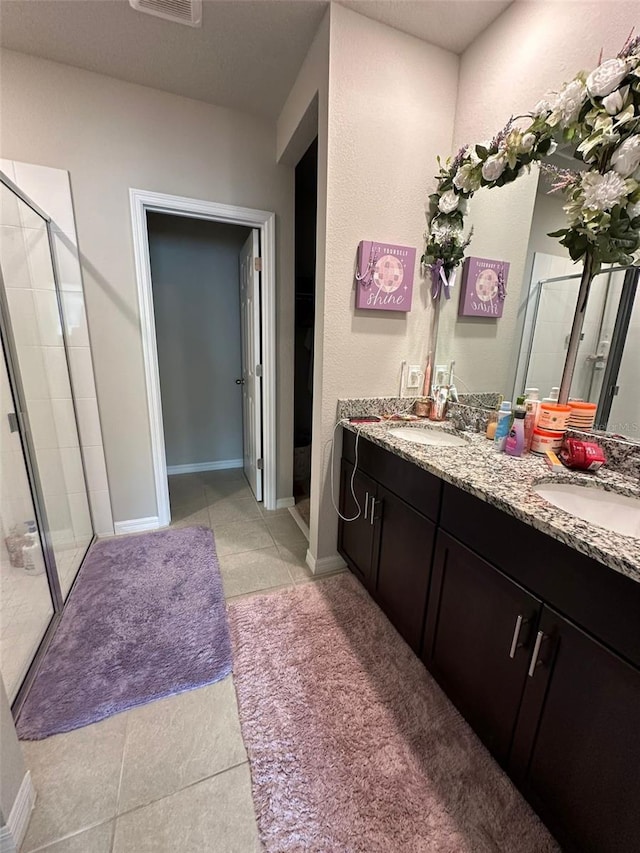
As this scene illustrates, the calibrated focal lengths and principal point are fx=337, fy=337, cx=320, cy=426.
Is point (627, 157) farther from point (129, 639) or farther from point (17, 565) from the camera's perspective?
point (17, 565)

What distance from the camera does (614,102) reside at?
97 cm

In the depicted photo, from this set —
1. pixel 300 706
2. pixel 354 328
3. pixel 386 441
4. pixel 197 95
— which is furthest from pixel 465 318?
pixel 197 95

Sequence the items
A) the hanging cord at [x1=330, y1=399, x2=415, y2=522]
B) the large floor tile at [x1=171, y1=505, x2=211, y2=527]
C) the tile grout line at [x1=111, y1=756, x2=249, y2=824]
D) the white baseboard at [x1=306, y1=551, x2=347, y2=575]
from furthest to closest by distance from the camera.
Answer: the large floor tile at [x1=171, y1=505, x2=211, y2=527]
the white baseboard at [x1=306, y1=551, x2=347, y2=575]
the hanging cord at [x1=330, y1=399, x2=415, y2=522]
the tile grout line at [x1=111, y1=756, x2=249, y2=824]

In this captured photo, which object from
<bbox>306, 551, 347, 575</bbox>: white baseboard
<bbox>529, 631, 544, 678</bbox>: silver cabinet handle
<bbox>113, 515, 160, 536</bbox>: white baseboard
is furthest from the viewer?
<bbox>113, 515, 160, 536</bbox>: white baseboard

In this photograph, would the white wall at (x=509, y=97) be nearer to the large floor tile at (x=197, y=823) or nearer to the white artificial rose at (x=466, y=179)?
the white artificial rose at (x=466, y=179)

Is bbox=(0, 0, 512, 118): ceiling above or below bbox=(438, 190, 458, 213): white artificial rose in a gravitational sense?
above

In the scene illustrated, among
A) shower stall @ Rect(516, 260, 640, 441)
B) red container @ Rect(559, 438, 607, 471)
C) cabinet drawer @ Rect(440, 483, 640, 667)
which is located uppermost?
shower stall @ Rect(516, 260, 640, 441)

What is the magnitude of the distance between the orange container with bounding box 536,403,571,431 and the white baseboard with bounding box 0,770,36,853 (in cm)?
190

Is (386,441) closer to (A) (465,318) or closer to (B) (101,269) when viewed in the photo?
(A) (465,318)

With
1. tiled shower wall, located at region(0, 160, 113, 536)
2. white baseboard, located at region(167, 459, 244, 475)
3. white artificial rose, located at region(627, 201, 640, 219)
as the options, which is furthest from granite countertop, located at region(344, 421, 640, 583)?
white baseboard, located at region(167, 459, 244, 475)

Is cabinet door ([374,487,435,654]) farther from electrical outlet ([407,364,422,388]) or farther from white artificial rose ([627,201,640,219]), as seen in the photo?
white artificial rose ([627,201,640,219])

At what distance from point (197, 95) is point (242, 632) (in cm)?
285

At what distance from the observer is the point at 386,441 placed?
53.7 inches

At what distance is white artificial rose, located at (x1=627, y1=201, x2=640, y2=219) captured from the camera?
3.28 ft
